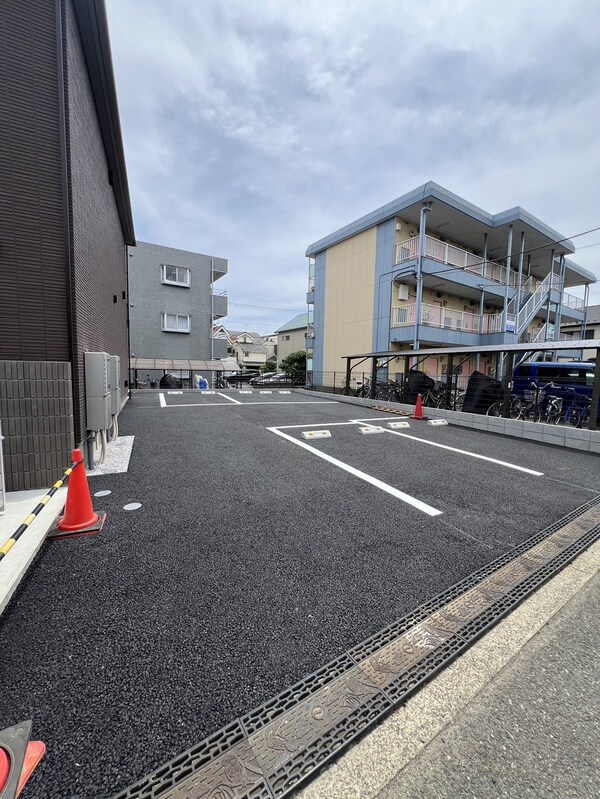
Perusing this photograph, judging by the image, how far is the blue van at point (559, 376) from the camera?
9516mm

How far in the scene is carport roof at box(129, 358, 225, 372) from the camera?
20091 millimetres

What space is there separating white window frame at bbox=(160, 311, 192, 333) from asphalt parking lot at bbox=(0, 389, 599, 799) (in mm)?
18402

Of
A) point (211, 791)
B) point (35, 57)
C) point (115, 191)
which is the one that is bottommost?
point (211, 791)

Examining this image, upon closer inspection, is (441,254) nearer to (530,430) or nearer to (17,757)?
(530,430)

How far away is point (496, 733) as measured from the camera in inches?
54.1

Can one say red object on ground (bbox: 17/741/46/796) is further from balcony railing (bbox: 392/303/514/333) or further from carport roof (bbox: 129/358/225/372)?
carport roof (bbox: 129/358/225/372)

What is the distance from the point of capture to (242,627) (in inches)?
72.2

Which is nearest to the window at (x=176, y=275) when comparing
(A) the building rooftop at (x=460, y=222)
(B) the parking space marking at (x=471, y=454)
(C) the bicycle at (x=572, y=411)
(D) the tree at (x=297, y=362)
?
(A) the building rooftop at (x=460, y=222)

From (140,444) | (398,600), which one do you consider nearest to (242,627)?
(398,600)

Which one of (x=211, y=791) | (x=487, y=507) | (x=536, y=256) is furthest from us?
(x=536, y=256)

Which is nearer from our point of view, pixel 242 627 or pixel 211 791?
pixel 211 791

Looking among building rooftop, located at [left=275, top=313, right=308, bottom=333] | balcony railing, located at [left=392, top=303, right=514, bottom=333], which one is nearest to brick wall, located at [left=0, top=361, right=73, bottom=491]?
balcony railing, located at [left=392, top=303, right=514, bottom=333]

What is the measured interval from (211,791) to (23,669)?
3.38ft

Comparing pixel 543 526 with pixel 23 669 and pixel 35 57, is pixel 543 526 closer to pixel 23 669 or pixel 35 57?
pixel 23 669
